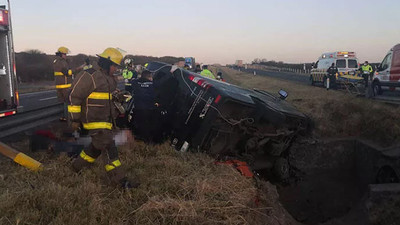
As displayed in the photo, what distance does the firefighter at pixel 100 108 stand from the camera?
3549mm

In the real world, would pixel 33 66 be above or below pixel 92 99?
above

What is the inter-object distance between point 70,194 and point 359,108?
8.01m

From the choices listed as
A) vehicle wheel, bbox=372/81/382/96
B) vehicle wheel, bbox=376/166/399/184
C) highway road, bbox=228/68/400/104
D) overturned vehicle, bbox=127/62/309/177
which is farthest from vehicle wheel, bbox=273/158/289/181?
vehicle wheel, bbox=372/81/382/96

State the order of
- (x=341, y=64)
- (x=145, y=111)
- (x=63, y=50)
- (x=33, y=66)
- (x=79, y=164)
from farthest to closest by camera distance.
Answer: (x=33, y=66) → (x=341, y=64) → (x=63, y=50) → (x=145, y=111) → (x=79, y=164)

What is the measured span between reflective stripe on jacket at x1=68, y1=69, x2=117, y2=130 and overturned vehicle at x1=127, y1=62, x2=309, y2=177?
145 cm

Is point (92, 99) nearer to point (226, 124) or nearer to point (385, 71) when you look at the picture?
point (226, 124)

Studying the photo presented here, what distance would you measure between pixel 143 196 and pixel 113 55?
1.63m

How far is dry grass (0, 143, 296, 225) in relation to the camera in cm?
287

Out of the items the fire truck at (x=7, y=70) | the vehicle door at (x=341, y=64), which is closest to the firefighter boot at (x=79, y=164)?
the fire truck at (x=7, y=70)

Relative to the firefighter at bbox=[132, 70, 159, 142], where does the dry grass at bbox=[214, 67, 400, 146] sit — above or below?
below

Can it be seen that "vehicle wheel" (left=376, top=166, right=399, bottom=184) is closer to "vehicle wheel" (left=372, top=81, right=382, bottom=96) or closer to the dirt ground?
the dirt ground

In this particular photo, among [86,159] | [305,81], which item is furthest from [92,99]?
[305,81]

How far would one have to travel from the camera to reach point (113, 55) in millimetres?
3764

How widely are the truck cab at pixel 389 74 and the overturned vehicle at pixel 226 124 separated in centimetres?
898
